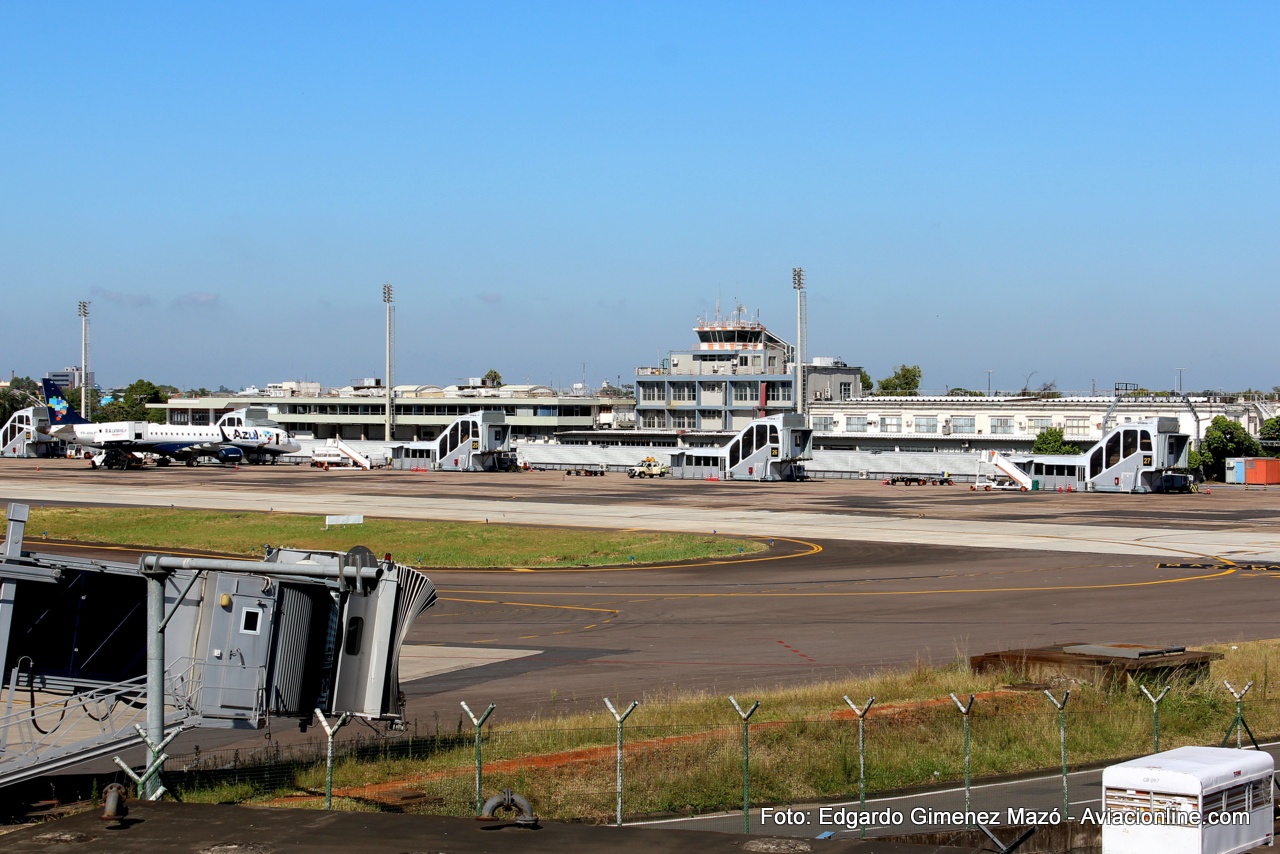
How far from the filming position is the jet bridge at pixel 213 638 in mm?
17672

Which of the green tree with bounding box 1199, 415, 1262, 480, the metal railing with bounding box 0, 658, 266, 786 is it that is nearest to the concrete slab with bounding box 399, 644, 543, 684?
the metal railing with bounding box 0, 658, 266, 786

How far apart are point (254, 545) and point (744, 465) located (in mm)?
66210

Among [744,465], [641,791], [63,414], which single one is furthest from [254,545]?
[63,414]

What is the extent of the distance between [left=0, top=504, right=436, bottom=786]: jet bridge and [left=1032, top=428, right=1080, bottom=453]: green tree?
123 m

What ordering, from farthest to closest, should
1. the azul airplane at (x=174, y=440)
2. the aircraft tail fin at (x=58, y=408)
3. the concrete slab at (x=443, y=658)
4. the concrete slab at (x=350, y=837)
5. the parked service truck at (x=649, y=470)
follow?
1. the aircraft tail fin at (x=58, y=408)
2. the azul airplane at (x=174, y=440)
3. the parked service truck at (x=649, y=470)
4. the concrete slab at (x=443, y=658)
5. the concrete slab at (x=350, y=837)

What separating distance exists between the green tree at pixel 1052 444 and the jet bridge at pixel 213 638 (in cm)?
12302

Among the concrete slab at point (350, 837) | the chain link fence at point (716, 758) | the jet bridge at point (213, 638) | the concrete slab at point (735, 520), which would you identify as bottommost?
the concrete slab at point (735, 520)

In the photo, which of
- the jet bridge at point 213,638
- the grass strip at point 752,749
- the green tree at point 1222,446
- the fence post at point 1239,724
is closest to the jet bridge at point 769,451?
the green tree at point 1222,446

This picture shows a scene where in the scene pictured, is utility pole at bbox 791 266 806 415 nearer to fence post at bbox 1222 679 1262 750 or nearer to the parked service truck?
the parked service truck

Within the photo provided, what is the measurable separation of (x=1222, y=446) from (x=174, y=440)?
108795mm

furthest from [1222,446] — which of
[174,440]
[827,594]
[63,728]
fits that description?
[63,728]

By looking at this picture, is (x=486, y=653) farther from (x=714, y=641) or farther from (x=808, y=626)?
(x=808, y=626)

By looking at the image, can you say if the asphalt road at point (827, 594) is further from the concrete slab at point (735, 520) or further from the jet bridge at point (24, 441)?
the jet bridge at point (24, 441)

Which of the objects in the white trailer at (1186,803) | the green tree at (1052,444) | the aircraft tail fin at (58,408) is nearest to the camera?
the white trailer at (1186,803)
